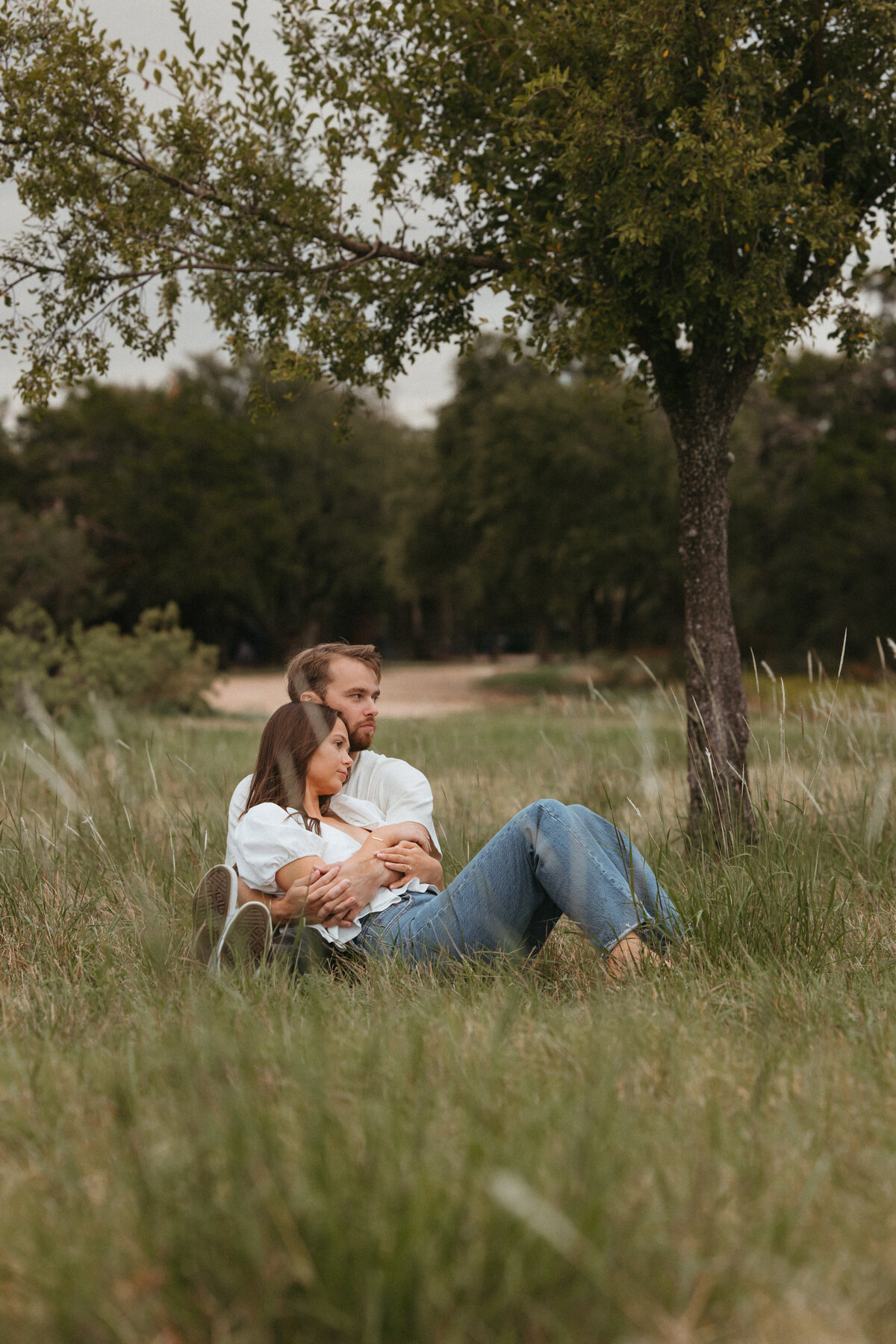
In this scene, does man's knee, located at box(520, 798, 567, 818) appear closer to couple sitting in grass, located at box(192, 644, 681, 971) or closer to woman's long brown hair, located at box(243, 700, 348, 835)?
couple sitting in grass, located at box(192, 644, 681, 971)

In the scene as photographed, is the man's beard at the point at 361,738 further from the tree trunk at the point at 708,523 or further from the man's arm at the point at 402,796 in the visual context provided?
the tree trunk at the point at 708,523

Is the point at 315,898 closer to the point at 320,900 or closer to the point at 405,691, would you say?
the point at 320,900

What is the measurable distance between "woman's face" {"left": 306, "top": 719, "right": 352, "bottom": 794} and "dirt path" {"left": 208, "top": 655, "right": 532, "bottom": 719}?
10.2 meters

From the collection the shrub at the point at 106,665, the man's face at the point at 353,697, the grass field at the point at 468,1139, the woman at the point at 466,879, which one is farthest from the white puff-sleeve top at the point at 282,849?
the shrub at the point at 106,665

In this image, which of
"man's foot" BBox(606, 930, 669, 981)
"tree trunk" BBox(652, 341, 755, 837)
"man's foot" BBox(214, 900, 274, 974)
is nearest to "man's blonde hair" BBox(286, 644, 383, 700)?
"man's foot" BBox(214, 900, 274, 974)

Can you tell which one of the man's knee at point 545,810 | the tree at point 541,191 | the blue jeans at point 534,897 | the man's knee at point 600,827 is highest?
the tree at point 541,191

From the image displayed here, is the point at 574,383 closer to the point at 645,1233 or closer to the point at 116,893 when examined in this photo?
the point at 116,893

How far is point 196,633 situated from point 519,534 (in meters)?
21.1

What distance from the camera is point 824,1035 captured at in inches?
100

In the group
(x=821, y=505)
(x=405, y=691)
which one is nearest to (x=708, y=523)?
(x=821, y=505)

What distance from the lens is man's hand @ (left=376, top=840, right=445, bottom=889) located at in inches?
128

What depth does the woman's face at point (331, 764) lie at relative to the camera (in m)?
3.29

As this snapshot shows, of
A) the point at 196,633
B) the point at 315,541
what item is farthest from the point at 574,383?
the point at 196,633

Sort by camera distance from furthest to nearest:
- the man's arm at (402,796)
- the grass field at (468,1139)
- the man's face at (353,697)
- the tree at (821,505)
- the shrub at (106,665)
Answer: the tree at (821,505), the shrub at (106,665), the man's face at (353,697), the man's arm at (402,796), the grass field at (468,1139)
